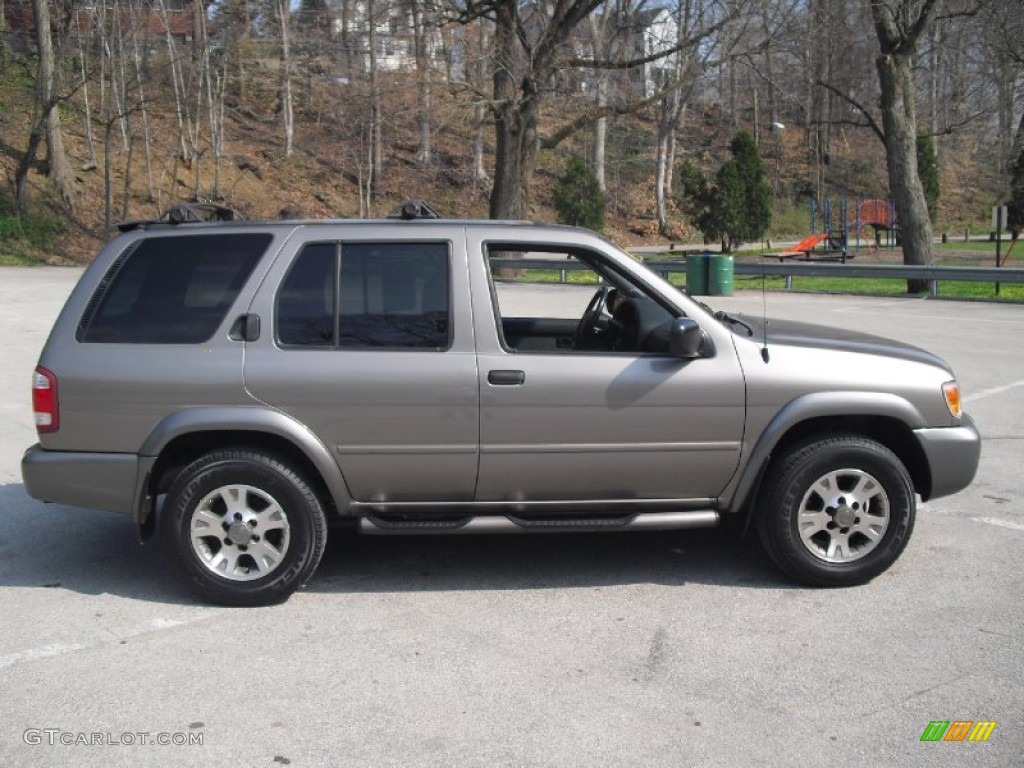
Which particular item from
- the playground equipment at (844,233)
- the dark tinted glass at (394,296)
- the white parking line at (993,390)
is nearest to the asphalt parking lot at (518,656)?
the dark tinted glass at (394,296)

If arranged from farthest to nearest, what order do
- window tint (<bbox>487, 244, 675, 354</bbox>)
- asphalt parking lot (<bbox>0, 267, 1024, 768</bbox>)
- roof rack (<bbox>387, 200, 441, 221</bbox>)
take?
1. roof rack (<bbox>387, 200, 441, 221</bbox>)
2. window tint (<bbox>487, 244, 675, 354</bbox>)
3. asphalt parking lot (<bbox>0, 267, 1024, 768</bbox>)

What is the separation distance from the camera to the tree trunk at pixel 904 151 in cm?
2281

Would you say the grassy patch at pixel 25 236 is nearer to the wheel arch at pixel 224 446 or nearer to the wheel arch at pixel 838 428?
the wheel arch at pixel 224 446

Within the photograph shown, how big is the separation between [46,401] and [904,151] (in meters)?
22.1

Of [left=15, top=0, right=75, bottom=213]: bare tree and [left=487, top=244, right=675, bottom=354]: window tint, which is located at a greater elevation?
[left=15, top=0, right=75, bottom=213]: bare tree

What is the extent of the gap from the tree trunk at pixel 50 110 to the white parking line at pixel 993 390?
31390 millimetres

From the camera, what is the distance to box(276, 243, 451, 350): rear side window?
4.96 metres

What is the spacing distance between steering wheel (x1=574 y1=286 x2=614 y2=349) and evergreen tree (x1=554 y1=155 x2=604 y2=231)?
33.4 metres

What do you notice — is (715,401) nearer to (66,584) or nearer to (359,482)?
(359,482)

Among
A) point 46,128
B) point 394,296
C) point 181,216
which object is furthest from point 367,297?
point 46,128

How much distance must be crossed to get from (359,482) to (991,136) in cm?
7289

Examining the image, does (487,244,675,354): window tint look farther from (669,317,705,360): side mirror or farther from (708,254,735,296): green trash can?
(708,254,735,296): green trash can

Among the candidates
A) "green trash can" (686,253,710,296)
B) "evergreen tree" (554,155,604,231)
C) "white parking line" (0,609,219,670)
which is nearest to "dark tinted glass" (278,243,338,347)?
"white parking line" (0,609,219,670)

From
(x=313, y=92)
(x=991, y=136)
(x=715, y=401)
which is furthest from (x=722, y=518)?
(x=991, y=136)
